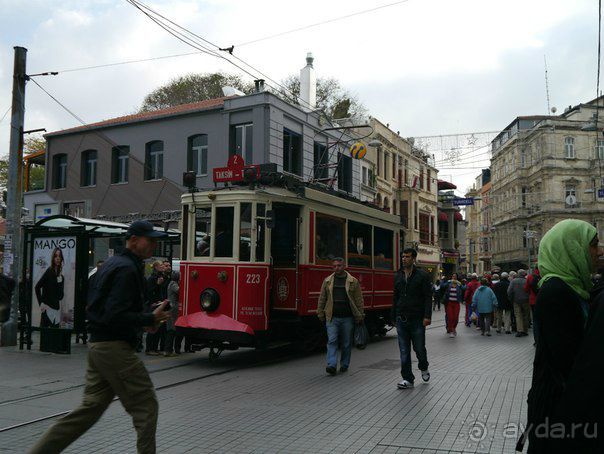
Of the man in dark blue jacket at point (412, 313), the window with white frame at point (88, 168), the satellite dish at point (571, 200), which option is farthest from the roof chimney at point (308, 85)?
the satellite dish at point (571, 200)

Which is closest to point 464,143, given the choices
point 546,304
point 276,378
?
point 276,378

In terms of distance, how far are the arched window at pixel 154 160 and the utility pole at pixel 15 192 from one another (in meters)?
13.7

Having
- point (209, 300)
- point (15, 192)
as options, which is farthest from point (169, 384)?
point (15, 192)

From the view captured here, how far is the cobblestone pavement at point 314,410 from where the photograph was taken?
5.69m

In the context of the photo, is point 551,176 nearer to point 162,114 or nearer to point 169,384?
point 162,114

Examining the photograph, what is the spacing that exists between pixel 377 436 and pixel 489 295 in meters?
13.0

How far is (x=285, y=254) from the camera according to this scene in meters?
11.8

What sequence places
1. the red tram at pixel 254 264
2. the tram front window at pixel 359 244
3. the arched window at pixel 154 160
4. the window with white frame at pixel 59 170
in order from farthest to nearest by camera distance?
the window with white frame at pixel 59 170 < the arched window at pixel 154 160 < the tram front window at pixel 359 244 < the red tram at pixel 254 264

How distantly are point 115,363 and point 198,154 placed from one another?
75.8 feet

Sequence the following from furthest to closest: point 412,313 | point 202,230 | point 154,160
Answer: point 154,160 < point 202,230 < point 412,313

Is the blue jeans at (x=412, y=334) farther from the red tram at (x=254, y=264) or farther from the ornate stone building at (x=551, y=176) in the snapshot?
the ornate stone building at (x=551, y=176)

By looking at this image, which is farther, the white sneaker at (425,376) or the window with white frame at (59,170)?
the window with white frame at (59,170)

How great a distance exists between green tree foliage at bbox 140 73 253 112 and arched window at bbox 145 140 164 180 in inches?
530

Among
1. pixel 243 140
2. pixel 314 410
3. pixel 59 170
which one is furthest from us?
pixel 59 170
